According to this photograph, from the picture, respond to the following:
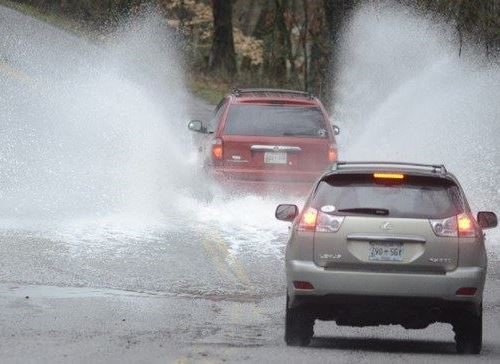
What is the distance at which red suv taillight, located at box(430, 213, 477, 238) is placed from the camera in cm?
1239

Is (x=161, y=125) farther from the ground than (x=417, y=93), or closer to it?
farther from the ground

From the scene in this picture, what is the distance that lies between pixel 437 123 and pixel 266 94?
1325cm

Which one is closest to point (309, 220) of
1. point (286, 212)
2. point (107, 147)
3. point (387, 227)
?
point (387, 227)

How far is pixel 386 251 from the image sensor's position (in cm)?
1243

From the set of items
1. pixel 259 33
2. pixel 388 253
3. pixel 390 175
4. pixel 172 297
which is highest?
pixel 390 175

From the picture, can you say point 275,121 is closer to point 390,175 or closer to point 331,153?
point 331,153

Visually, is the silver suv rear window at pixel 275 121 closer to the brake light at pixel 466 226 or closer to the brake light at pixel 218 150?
the brake light at pixel 218 150

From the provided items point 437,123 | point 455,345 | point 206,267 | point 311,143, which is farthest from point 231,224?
point 437,123

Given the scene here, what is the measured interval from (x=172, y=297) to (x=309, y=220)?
378 centimetres

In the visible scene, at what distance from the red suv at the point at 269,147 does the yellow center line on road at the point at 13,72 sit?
1659 centimetres

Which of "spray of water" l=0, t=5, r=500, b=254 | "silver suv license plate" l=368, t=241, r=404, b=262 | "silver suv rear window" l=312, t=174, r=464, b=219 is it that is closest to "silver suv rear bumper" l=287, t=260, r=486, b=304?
"silver suv license plate" l=368, t=241, r=404, b=262

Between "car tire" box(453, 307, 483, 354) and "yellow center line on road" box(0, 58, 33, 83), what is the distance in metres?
26.7

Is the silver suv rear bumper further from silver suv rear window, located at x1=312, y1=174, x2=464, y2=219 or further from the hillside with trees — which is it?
the hillside with trees

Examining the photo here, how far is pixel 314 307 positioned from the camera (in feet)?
41.2
